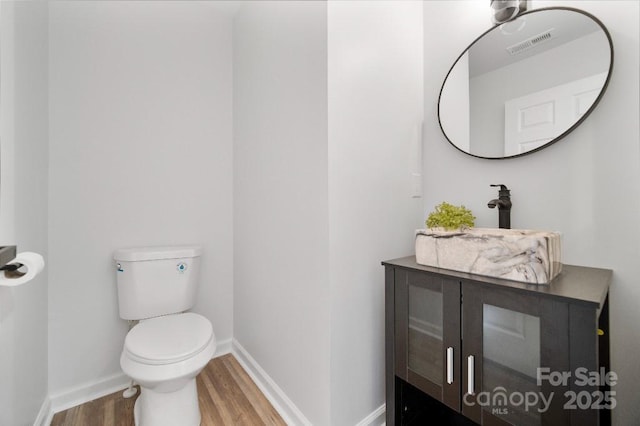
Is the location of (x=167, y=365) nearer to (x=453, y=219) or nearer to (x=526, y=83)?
(x=453, y=219)

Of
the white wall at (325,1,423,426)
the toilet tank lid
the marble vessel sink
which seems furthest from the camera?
the toilet tank lid

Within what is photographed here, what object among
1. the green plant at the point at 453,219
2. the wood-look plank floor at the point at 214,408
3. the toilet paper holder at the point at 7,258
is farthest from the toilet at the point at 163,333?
the green plant at the point at 453,219

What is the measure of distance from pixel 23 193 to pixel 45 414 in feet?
3.67

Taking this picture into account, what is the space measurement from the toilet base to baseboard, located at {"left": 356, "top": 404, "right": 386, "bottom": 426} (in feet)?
2.66

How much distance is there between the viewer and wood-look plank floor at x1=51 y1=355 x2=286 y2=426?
4.49 feet

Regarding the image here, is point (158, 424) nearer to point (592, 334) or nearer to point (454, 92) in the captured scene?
point (592, 334)

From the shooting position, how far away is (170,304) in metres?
1.57

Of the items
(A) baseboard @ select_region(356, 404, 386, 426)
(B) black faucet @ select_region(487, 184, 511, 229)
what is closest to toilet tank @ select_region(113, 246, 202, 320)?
(A) baseboard @ select_region(356, 404, 386, 426)

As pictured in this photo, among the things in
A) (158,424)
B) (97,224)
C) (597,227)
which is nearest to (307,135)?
(597,227)

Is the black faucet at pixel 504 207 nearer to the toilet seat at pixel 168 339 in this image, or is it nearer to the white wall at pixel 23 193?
the toilet seat at pixel 168 339

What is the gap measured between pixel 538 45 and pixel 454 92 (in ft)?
1.15

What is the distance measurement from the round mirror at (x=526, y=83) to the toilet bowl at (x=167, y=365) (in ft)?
5.18

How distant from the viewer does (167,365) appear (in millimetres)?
1112

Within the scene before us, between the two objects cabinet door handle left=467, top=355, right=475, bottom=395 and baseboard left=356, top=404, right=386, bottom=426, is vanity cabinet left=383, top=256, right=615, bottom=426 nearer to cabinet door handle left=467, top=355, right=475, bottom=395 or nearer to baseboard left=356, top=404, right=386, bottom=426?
cabinet door handle left=467, top=355, right=475, bottom=395
